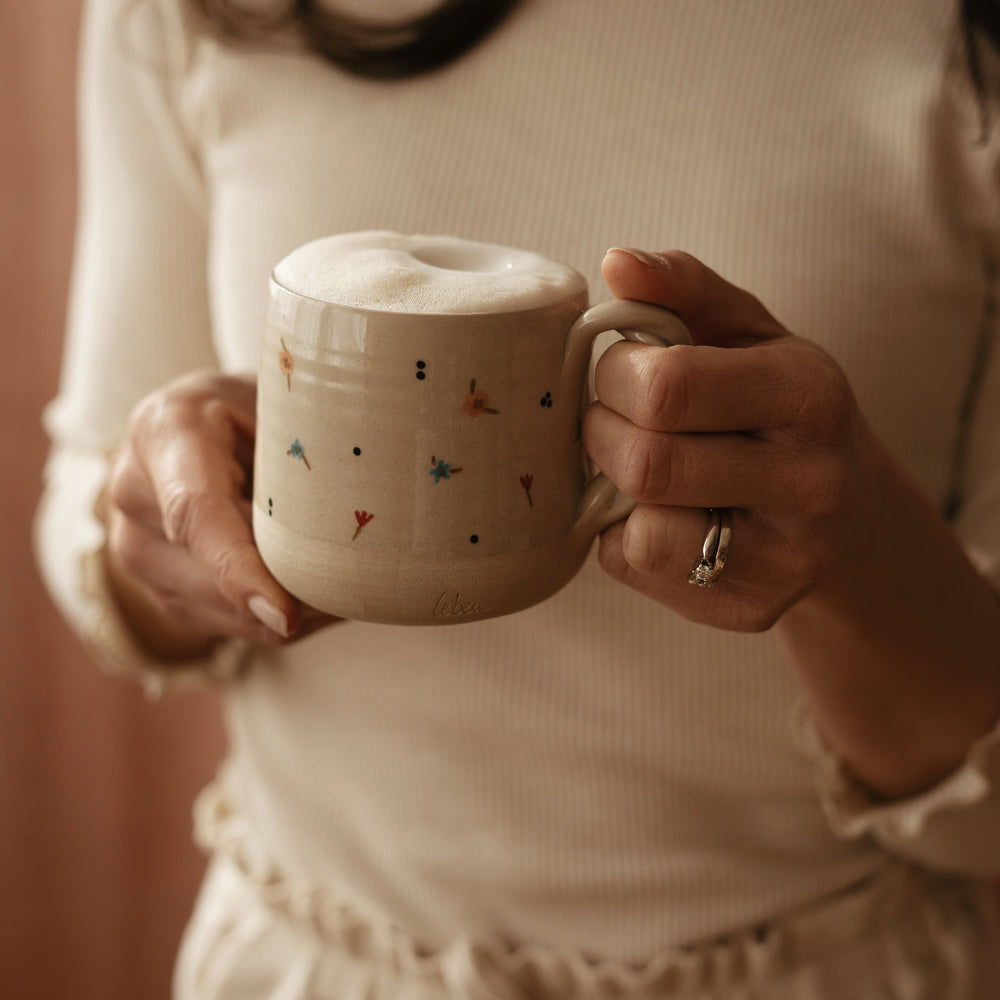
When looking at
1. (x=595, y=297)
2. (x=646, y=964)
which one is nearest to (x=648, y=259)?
(x=595, y=297)

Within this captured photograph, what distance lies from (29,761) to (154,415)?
954 millimetres

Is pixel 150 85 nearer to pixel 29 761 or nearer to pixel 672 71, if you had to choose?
pixel 672 71

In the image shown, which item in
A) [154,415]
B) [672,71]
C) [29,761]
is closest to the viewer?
[154,415]

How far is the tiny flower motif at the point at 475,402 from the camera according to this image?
45 cm

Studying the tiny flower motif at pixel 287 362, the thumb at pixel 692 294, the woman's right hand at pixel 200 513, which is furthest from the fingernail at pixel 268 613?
the thumb at pixel 692 294

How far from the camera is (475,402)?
0.45 m

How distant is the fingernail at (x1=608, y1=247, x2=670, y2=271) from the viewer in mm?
446

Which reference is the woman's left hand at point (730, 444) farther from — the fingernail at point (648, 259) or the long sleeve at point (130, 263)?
the long sleeve at point (130, 263)

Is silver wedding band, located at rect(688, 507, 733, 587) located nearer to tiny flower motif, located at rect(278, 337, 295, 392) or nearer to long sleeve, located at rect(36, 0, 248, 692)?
tiny flower motif, located at rect(278, 337, 295, 392)

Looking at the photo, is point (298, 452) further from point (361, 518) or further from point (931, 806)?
point (931, 806)

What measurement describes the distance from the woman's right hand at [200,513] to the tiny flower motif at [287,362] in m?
0.11

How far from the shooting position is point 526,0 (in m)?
0.76

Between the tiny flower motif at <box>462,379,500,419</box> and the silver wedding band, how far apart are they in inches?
4.4

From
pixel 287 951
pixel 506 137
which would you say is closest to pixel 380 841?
pixel 287 951
